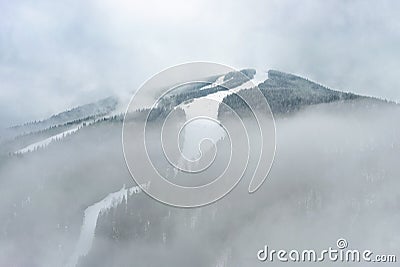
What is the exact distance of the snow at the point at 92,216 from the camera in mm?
127656

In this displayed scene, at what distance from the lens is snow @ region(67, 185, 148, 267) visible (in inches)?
5026

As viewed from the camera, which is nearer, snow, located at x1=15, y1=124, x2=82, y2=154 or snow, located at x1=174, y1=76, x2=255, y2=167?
snow, located at x1=174, y1=76, x2=255, y2=167

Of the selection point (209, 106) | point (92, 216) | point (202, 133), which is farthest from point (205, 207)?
point (209, 106)

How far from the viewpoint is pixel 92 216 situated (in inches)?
5694

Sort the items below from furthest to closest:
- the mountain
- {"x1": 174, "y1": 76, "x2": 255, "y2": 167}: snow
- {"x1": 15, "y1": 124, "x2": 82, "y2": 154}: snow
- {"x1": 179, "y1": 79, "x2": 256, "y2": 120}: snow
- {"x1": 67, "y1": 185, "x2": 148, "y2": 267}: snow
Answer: {"x1": 15, "y1": 124, "x2": 82, "y2": 154}: snow < {"x1": 67, "y1": 185, "x2": 148, "y2": 267}: snow < the mountain < {"x1": 174, "y1": 76, "x2": 255, "y2": 167}: snow < {"x1": 179, "y1": 79, "x2": 256, "y2": 120}: snow

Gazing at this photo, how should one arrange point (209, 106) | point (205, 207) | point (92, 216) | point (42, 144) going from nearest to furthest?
point (209, 106) → point (205, 207) → point (92, 216) → point (42, 144)

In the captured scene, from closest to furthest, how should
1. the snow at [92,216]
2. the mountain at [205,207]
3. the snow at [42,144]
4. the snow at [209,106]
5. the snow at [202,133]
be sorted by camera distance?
the snow at [209,106] → the snow at [202,133] → the mountain at [205,207] → the snow at [92,216] → the snow at [42,144]

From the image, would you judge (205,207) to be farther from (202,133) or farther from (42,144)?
(42,144)

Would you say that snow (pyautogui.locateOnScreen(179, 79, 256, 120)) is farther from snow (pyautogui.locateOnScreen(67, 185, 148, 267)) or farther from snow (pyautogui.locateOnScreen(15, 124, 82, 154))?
snow (pyautogui.locateOnScreen(15, 124, 82, 154))

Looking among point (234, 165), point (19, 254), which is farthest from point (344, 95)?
point (234, 165)

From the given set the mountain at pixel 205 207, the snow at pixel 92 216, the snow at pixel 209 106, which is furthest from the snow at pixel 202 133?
the snow at pixel 92 216

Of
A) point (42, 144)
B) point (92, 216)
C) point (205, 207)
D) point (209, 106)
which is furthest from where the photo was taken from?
point (42, 144)

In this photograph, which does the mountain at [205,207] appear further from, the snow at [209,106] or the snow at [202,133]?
the snow at [202,133]

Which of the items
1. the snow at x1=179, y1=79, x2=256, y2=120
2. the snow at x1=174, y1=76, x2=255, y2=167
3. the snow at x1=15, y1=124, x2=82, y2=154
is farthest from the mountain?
the snow at x1=174, y1=76, x2=255, y2=167
